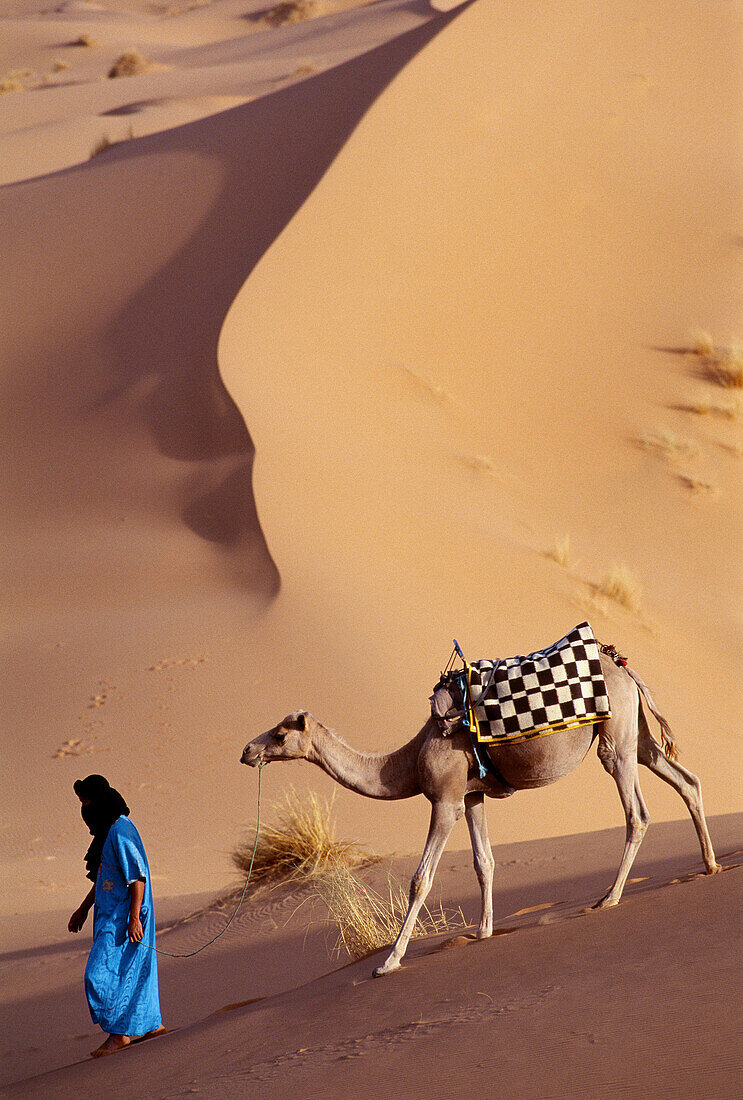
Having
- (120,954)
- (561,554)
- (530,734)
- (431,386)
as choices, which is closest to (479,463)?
(431,386)

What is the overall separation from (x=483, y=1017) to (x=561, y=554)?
11.6 m

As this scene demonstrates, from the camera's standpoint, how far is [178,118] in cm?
3444

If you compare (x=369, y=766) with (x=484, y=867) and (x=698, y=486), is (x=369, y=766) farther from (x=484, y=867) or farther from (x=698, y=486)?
(x=698, y=486)

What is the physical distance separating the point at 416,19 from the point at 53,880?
46.7 metres

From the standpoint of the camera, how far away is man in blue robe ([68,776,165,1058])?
20.5 ft

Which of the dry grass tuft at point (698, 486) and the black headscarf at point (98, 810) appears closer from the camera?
the black headscarf at point (98, 810)

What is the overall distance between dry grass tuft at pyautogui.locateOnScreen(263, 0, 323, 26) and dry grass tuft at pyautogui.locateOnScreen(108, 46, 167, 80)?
1782 cm

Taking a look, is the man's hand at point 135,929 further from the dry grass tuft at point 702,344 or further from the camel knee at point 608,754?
the dry grass tuft at point 702,344

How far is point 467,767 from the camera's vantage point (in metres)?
6.28

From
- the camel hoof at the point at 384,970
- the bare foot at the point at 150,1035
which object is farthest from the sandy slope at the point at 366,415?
the camel hoof at the point at 384,970

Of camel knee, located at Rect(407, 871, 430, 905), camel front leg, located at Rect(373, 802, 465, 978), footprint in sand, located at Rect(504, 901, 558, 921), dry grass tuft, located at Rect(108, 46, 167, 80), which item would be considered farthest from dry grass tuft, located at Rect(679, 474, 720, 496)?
dry grass tuft, located at Rect(108, 46, 167, 80)

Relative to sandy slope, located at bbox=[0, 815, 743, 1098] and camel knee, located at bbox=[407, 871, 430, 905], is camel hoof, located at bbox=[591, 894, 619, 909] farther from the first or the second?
camel knee, located at bbox=[407, 871, 430, 905]

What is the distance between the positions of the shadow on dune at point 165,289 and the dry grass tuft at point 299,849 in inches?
187

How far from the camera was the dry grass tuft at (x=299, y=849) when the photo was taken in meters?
9.68
